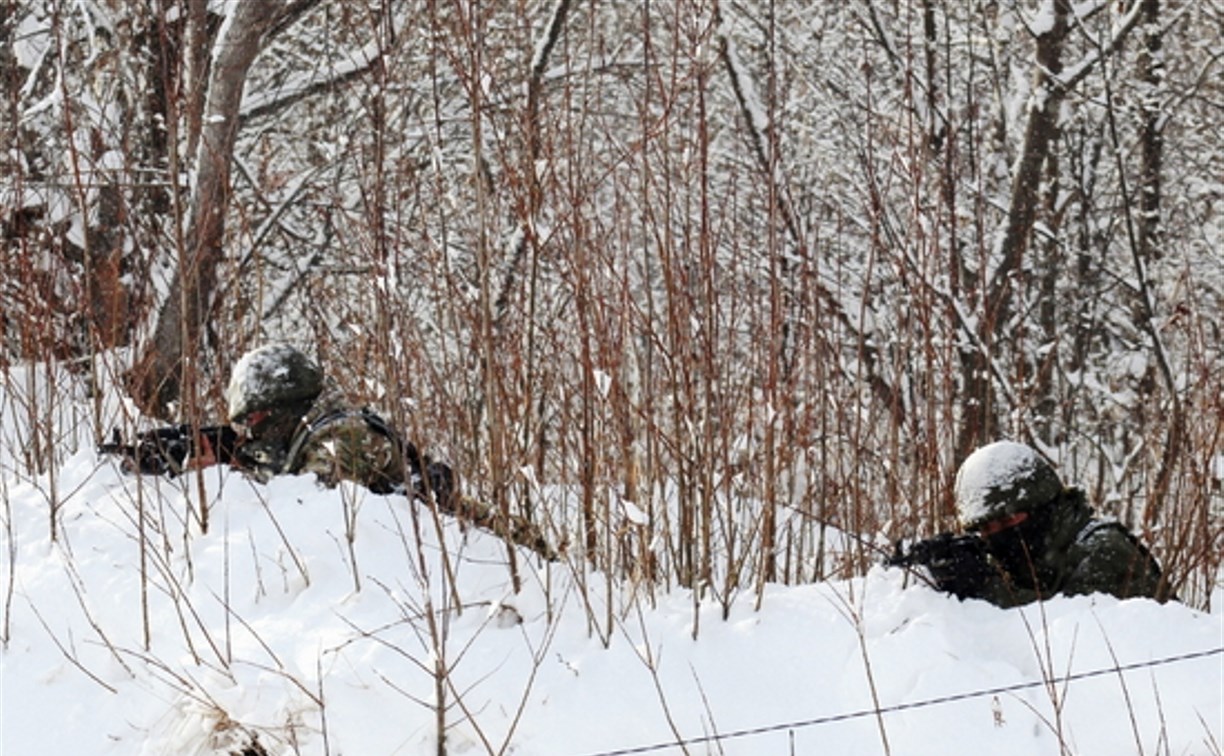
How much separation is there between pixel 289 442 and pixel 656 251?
3795 mm

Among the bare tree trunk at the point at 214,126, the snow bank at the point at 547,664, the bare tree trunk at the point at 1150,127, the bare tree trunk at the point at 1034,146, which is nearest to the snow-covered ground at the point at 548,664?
the snow bank at the point at 547,664

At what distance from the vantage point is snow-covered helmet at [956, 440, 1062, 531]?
3328 millimetres

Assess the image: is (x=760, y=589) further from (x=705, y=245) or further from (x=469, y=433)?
(x=469, y=433)

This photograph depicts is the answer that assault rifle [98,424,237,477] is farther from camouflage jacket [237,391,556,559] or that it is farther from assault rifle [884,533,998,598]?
assault rifle [884,533,998,598]

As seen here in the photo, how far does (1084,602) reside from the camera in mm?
3184

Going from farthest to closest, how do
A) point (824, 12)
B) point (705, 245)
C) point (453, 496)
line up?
point (824, 12) < point (453, 496) < point (705, 245)

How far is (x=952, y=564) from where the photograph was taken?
3.34 m

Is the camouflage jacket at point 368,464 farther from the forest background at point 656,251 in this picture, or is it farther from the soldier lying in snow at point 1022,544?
the soldier lying in snow at point 1022,544

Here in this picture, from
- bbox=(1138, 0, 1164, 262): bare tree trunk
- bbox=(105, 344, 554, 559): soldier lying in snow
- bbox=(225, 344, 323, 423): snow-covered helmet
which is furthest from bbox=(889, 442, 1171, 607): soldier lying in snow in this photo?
bbox=(1138, 0, 1164, 262): bare tree trunk

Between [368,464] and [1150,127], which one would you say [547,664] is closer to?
[368,464]

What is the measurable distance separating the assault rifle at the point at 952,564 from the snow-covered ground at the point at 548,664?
0.05m

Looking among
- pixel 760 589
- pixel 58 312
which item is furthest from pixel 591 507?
pixel 58 312

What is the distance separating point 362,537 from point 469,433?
21.3 inches

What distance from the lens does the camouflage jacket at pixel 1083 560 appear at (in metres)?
3.42
